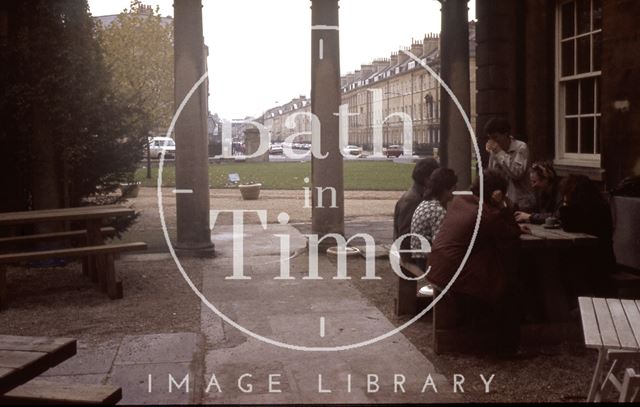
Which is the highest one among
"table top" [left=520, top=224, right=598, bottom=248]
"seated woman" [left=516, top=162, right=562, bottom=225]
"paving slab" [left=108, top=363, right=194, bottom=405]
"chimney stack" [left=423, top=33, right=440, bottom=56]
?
"chimney stack" [left=423, top=33, right=440, bottom=56]

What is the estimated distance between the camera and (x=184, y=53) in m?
11.4

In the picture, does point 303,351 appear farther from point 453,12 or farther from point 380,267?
point 453,12

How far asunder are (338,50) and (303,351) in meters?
6.74

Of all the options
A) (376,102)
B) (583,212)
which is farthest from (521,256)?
(376,102)

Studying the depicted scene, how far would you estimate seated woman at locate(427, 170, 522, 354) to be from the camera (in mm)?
5805

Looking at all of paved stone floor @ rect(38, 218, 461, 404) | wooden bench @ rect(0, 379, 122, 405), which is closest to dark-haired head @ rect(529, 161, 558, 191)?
paved stone floor @ rect(38, 218, 461, 404)

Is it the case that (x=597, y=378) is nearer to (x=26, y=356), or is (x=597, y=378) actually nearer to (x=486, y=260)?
(x=486, y=260)

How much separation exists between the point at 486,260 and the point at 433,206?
1076mm

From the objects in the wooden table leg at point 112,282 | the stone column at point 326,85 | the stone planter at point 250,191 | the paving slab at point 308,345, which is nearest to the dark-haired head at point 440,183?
the paving slab at point 308,345

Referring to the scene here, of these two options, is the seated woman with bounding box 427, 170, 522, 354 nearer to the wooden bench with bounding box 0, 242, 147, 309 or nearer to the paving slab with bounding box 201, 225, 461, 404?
the paving slab with bounding box 201, 225, 461, 404

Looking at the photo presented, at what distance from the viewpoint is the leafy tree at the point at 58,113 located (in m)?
10.5

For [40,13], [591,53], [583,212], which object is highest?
[40,13]

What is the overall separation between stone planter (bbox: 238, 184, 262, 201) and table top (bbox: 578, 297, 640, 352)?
18.5m

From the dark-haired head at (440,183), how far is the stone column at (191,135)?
18.6 feet
